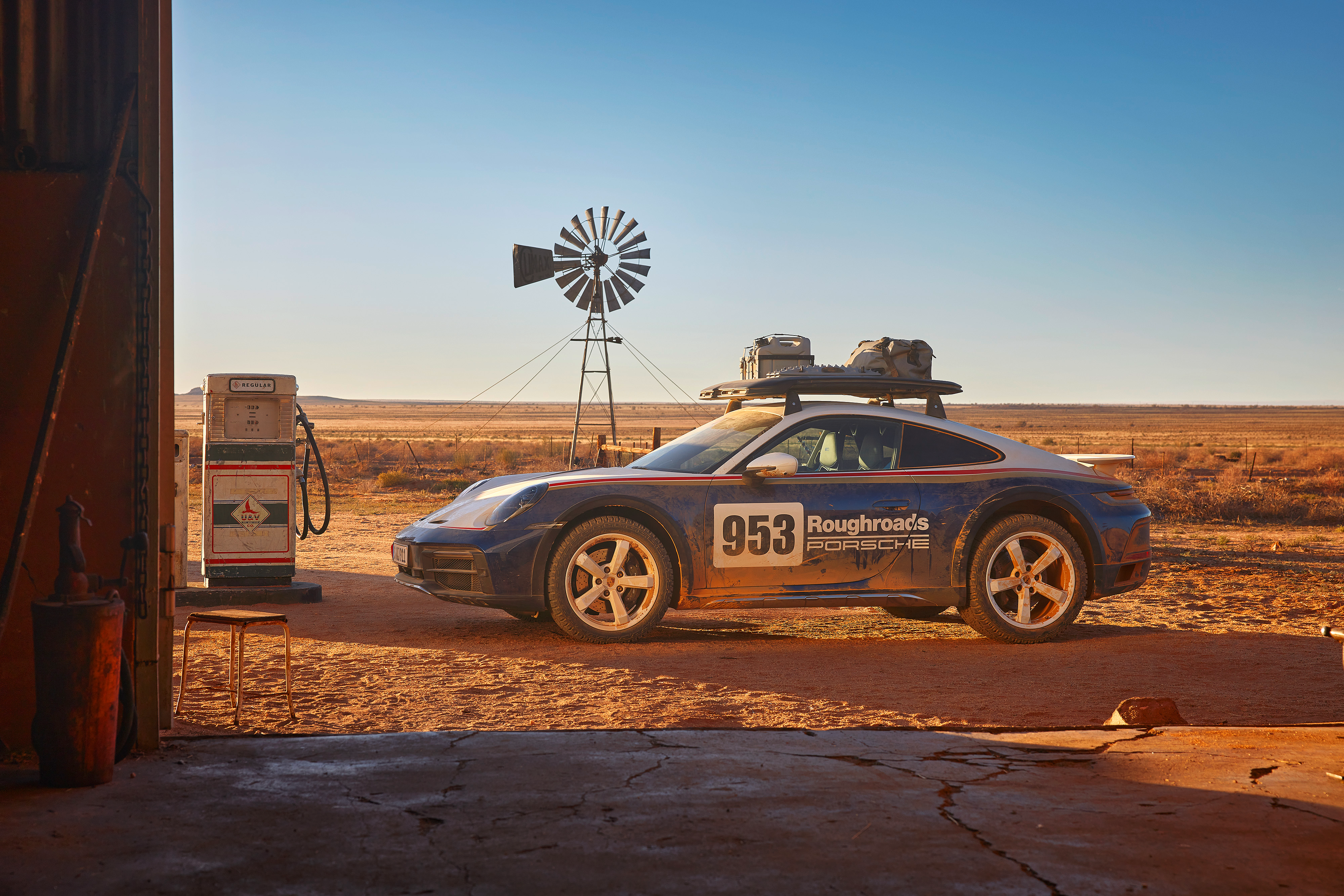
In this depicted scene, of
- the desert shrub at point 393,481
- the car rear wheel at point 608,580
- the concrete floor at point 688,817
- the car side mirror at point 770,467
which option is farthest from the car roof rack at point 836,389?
the desert shrub at point 393,481

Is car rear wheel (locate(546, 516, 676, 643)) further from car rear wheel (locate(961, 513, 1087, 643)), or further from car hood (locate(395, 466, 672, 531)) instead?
car rear wheel (locate(961, 513, 1087, 643))

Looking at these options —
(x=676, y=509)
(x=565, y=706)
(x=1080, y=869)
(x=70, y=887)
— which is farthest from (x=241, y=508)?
(x=1080, y=869)

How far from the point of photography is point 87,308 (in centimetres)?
473

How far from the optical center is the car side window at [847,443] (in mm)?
8234

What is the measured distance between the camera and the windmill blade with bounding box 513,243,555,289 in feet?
70.5

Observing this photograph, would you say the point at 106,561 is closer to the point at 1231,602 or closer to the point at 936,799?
the point at 936,799

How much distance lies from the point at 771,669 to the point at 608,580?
4.44ft

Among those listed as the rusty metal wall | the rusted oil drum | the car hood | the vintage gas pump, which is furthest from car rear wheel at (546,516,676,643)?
the rusted oil drum

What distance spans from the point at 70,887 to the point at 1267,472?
3929cm

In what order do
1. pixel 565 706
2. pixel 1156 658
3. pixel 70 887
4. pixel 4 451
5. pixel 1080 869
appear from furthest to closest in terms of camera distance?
pixel 1156 658 < pixel 565 706 < pixel 4 451 < pixel 1080 869 < pixel 70 887

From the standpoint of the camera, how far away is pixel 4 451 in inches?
182

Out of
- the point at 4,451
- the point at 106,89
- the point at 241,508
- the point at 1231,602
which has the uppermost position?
the point at 106,89

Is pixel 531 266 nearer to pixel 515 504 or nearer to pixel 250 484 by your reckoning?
pixel 250 484

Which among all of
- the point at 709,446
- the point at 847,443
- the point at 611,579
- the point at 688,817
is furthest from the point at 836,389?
the point at 688,817
